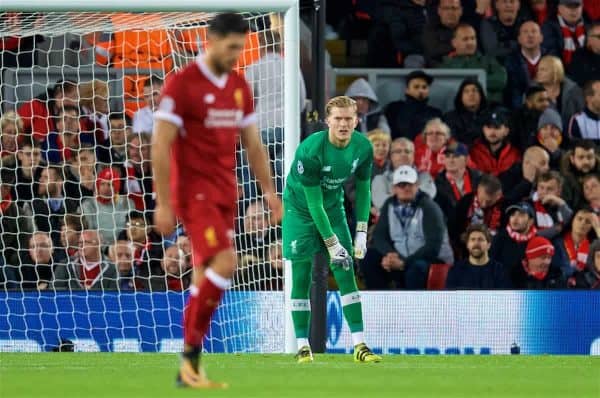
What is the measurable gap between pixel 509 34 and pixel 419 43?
1111 mm

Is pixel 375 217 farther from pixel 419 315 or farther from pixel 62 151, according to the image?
pixel 62 151

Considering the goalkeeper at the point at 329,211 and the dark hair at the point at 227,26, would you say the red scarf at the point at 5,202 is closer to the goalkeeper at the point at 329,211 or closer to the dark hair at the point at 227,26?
the goalkeeper at the point at 329,211

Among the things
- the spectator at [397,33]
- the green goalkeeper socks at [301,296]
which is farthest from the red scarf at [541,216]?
the green goalkeeper socks at [301,296]

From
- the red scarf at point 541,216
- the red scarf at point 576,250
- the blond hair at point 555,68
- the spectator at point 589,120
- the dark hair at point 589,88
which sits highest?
the blond hair at point 555,68

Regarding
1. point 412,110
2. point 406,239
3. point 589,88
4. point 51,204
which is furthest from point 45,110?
point 589,88

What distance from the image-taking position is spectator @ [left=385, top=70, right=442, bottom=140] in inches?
623

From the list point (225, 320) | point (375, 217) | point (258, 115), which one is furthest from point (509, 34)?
point (225, 320)

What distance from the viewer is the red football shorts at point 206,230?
302 inches

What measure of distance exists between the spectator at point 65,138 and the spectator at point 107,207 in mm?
464

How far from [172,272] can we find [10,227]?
1.67m

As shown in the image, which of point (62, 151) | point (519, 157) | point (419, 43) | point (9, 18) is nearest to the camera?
point (9, 18)

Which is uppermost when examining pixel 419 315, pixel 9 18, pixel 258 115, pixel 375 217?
pixel 9 18

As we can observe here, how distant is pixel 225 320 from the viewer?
13.5m

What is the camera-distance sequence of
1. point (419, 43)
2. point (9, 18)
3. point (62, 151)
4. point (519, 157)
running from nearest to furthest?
point (9, 18), point (62, 151), point (519, 157), point (419, 43)
